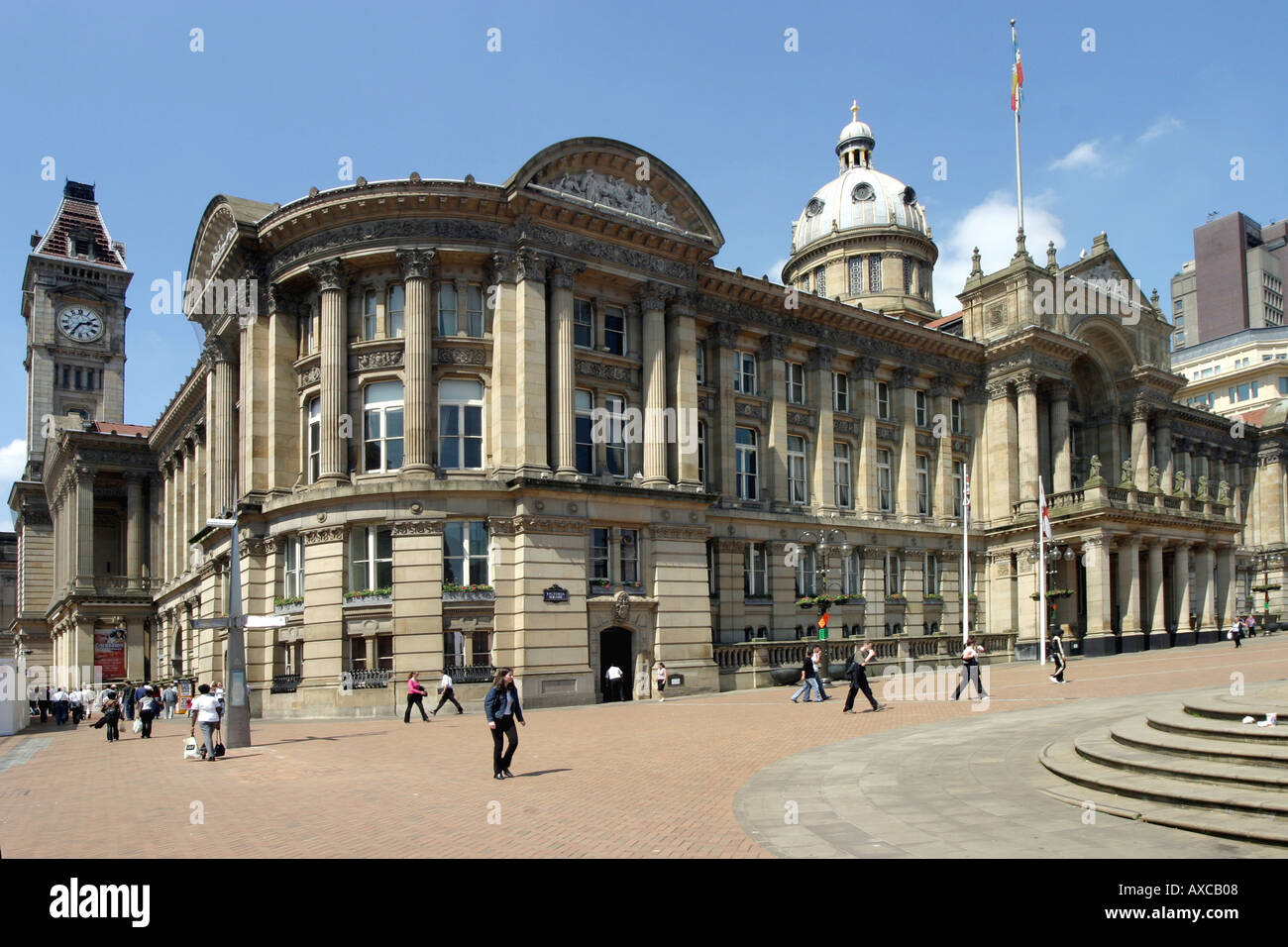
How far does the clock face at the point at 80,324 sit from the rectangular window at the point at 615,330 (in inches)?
3229

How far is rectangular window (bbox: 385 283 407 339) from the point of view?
120 feet

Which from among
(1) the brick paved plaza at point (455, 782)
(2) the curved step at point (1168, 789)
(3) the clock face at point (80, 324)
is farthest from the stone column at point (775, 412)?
(3) the clock face at point (80, 324)

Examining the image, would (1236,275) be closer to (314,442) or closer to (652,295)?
(652,295)

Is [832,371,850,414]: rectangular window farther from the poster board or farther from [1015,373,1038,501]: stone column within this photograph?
the poster board

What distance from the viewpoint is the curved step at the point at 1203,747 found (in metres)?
12.6

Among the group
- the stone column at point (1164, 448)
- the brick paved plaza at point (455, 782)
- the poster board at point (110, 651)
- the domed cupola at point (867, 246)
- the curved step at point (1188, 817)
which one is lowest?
the poster board at point (110, 651)

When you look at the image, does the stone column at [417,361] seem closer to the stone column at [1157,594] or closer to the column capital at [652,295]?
the column capital at [652,295]

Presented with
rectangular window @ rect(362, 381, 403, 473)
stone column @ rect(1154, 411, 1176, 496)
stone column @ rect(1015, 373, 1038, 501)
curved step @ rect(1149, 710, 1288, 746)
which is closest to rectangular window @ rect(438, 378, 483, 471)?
rectangular window @ rect(362, 381, 403, 473)

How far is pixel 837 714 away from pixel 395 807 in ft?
48.7

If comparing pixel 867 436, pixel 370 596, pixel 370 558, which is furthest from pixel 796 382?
pixel 370 596

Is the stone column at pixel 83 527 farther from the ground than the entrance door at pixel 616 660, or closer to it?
farther from the ground

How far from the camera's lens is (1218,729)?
45.9 feet

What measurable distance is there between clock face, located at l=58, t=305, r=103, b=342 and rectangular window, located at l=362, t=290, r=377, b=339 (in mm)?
78979

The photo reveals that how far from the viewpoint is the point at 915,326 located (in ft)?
172
